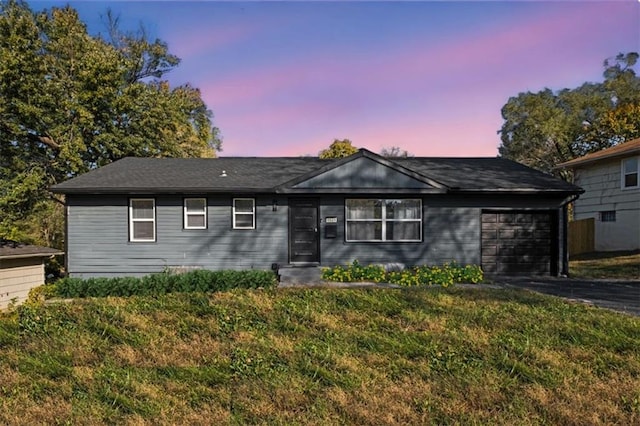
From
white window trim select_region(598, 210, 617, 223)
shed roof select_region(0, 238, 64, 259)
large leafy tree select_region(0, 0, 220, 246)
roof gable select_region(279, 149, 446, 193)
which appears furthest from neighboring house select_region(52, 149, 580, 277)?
white window trim select_region(598, 210, 617, 223)

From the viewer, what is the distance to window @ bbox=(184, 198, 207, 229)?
1253 cm

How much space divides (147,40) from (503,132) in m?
30.3

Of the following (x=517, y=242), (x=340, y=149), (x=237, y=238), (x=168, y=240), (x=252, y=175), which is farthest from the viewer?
(x=340, y=149)

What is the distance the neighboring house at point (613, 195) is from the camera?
1705cm

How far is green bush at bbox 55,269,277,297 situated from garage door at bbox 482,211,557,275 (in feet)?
25.5

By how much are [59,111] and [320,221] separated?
14.4 meters

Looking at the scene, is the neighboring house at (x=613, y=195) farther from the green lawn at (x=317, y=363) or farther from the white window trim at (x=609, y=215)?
the green lawn at (x=317, y=363)

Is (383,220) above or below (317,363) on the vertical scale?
above

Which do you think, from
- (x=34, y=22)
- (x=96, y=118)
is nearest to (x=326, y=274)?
(x=96, y=118)

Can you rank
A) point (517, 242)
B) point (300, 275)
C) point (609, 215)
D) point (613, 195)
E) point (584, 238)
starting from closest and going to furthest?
1. point (300, 275)
2. point (517, 242)
3. point (613, 195)
4. point (609, 215)
5. point (584, 238)

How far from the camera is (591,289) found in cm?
989

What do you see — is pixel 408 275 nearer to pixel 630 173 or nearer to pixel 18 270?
pixel 18 270

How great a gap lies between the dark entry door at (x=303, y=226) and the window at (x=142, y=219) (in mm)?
4505

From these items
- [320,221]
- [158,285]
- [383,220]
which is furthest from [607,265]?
[158,285]
